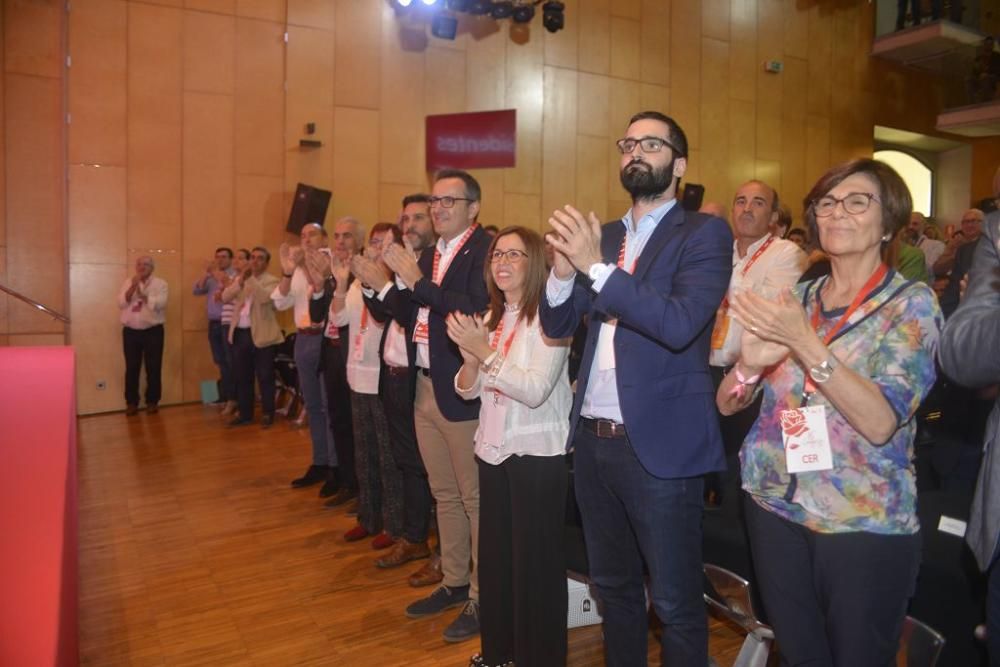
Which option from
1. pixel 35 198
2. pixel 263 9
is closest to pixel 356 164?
pixel 263 9

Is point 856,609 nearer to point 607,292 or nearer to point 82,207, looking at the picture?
point 607,292

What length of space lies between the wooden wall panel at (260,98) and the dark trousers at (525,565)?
266 inches

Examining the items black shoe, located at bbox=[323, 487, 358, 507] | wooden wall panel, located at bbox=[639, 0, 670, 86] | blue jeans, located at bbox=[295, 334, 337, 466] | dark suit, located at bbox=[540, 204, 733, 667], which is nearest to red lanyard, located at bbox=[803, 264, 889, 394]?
dark suit, located at bbox=[540, 204, 733, 667]

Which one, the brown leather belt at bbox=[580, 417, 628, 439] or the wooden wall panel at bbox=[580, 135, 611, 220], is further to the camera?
the wooden wall panel at bbox=[580, 135, 611, 220]

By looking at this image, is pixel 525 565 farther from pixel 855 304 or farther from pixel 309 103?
pixel 309 103

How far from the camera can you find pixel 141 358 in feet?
24.7

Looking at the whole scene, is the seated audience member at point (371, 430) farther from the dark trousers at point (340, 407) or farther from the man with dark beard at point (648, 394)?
the man with dark beard at point (648, 394)

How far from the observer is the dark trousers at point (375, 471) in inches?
144

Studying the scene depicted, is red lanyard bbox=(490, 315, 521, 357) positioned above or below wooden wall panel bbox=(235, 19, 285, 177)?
below

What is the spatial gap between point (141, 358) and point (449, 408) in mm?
5780

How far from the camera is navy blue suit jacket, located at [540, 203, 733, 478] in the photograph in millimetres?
1793

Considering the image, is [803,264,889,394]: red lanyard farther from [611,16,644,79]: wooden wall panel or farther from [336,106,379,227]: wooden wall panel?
[611,16,644,79]: wooden wall panel

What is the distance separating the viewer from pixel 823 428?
1538mm

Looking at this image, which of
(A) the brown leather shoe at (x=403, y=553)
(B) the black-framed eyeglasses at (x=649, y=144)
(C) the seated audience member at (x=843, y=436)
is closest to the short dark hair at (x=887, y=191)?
(C) the seated audience member at (x=843, y=436)
